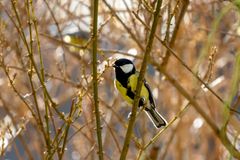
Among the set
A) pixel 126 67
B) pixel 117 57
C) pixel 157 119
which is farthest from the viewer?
pixel 117 57

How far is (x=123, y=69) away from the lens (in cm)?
295

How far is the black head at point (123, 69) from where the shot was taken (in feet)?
9.51

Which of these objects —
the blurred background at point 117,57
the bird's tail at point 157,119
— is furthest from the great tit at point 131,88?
the blurred background at point 117,57

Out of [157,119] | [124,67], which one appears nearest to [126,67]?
[124,67]

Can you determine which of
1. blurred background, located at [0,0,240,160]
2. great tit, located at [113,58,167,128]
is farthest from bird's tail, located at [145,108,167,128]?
blurred background, located at [0,0,240,160]

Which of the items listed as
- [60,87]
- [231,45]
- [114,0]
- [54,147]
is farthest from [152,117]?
[60,87]

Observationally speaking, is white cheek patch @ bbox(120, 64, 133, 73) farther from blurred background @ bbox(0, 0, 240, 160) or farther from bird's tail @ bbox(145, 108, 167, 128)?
bird's tail @ bbox(145, 108, 167, 128)

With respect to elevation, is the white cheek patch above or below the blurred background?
below

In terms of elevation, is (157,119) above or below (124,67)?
below

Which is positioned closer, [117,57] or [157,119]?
[157,119]

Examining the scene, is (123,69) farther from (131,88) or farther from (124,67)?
(131,88)

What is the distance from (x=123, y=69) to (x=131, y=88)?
0.67 feet

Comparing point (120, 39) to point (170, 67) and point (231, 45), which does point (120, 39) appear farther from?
point (231, 45)

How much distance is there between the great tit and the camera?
273cm
